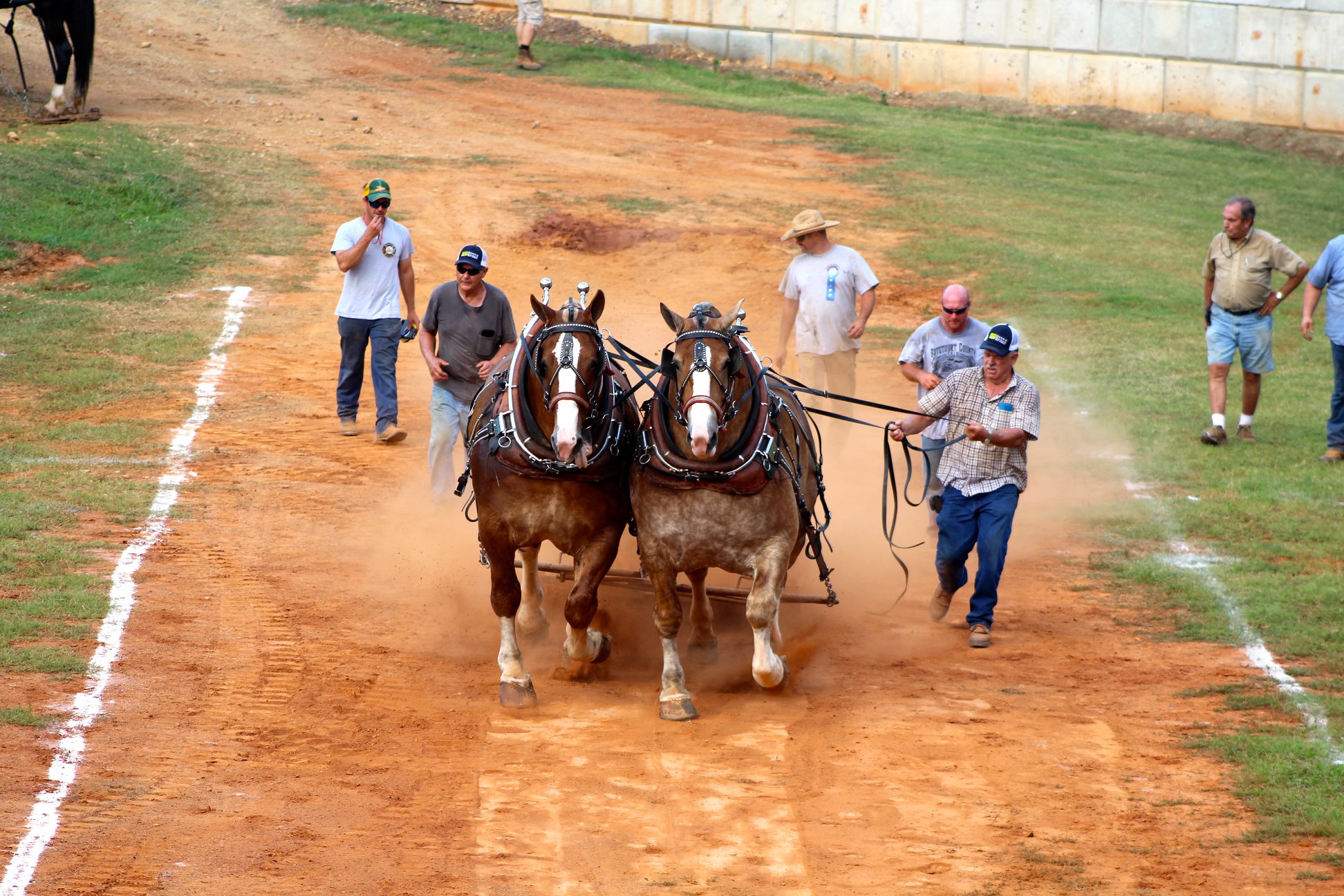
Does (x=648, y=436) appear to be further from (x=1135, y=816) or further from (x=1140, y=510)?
(x=1140, y=510)

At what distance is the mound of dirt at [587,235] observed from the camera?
18469mm

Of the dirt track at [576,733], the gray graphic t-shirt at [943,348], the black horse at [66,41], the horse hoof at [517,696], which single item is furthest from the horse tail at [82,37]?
the horse hoof at [517,696]

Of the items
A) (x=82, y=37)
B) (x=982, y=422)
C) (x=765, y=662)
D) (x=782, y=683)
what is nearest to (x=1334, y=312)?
(x=982, y=422)

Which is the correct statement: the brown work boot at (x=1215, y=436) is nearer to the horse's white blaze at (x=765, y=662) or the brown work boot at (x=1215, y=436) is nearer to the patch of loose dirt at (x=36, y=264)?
the horse's white blaze at (x=765, y=662)

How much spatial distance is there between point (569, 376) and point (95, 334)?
966cm

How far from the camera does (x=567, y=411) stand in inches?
264

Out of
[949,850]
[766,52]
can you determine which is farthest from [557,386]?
[766,52]

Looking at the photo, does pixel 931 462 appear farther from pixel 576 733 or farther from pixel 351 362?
pixel 351 362

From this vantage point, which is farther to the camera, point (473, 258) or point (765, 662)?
point (473, 258)

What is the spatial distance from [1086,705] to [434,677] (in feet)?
11.3

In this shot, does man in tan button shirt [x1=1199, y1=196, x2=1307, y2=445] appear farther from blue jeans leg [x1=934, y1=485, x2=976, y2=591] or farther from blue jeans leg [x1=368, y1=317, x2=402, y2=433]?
blue jeans leg [x1=368, y1=317, x2=402, y2=433]

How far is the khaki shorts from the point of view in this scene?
27.0m

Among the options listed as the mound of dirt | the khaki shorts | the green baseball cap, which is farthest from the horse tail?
the green baseball cap

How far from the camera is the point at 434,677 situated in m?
7.79
